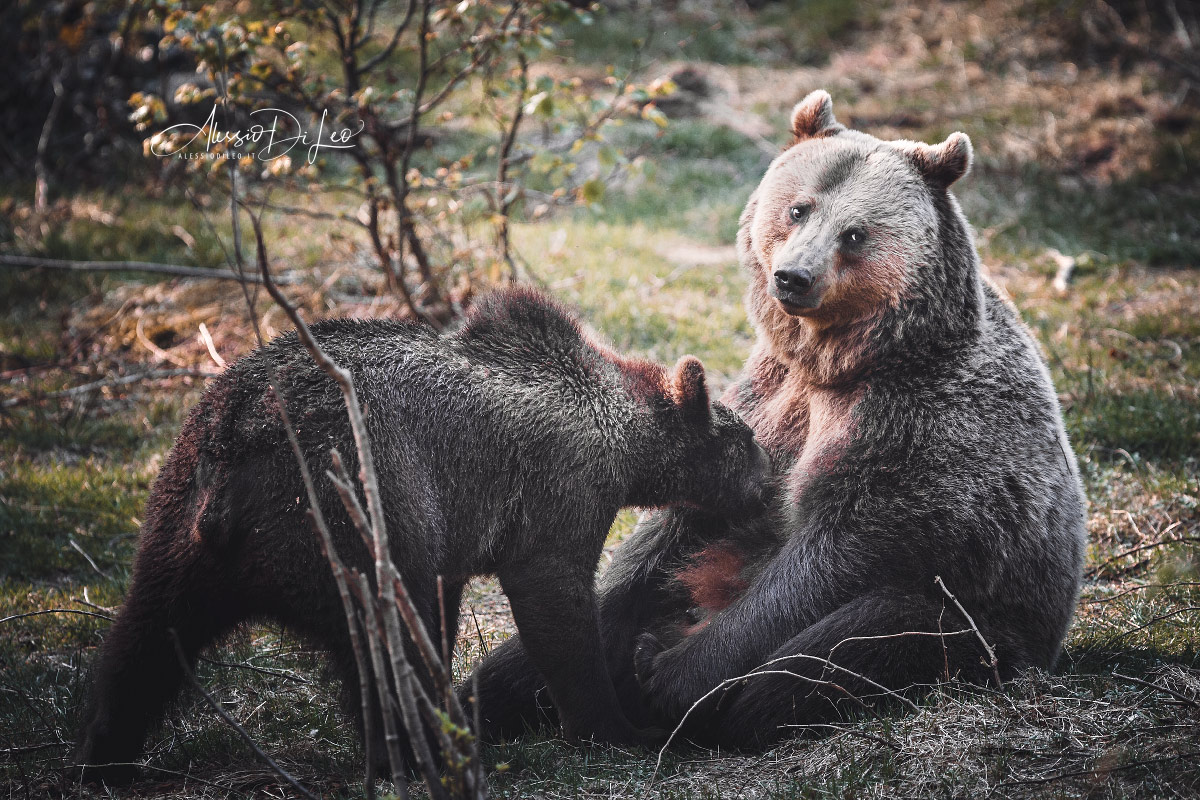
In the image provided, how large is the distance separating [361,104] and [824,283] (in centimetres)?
357

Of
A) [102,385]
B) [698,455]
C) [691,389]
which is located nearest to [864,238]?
[691,389]

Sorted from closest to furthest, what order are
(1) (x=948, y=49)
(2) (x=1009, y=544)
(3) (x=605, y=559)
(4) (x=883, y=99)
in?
(2) (x=1009, y=544) < (3) (x=605, y=559) < (4) (x=883, y=99) < (1) (x=948, y=49)

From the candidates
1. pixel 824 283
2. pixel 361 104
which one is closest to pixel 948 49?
pixel 361 104

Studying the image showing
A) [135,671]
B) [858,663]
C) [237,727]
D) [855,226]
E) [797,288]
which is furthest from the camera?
[855,226]

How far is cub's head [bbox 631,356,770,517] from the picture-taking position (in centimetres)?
449

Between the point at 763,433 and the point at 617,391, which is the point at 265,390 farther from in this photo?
the point at 763,433

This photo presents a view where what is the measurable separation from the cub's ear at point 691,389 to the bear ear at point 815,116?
124 centimetres

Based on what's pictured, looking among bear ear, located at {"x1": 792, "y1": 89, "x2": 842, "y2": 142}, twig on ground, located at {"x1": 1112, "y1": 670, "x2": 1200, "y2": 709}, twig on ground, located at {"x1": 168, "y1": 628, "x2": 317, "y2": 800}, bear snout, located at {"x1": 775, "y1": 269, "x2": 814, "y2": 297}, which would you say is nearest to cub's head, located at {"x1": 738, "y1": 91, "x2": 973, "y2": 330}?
bear snout, located at {"x1": 775, "y1": 269, "x2": 814, "y2": 297}

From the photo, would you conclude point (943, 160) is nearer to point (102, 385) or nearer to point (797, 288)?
point (797, 288)

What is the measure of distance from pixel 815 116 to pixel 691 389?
1.42 meters

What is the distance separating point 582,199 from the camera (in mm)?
7578

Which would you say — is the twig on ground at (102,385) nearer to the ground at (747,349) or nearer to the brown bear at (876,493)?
the ground at (747,349)

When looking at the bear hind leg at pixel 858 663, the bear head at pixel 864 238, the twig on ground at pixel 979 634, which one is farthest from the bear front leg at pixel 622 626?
the twig on ground at pixel 979 634

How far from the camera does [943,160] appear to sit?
4246mm
